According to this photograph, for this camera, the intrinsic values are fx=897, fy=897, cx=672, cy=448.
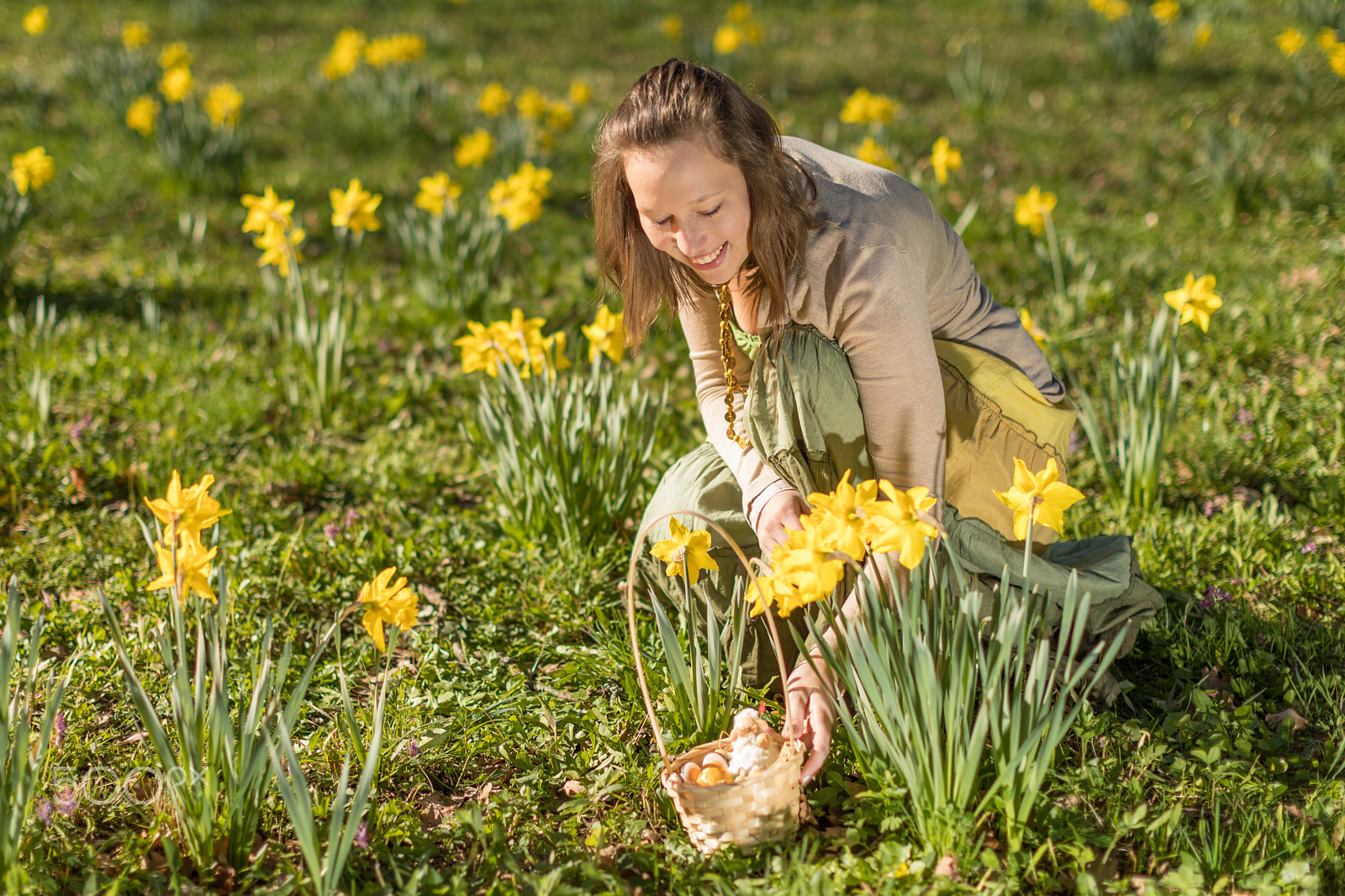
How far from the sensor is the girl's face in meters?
1.57

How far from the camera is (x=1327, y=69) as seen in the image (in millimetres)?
6035

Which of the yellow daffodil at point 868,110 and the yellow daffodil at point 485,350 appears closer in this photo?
the yellow daffodil at point 485,350

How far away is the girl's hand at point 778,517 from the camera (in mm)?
1839

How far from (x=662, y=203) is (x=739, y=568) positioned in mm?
830

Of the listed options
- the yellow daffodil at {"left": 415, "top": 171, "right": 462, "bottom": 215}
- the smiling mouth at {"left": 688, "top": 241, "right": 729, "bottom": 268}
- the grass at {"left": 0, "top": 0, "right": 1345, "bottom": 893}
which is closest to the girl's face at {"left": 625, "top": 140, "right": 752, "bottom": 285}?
the smiling mouth at {"left": 688, "top": 241, "right": 729, "bottom": 268}

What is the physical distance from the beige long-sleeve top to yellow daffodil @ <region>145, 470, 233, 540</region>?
1048 mm

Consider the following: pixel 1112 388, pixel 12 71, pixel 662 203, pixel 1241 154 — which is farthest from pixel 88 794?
pixel 12 71

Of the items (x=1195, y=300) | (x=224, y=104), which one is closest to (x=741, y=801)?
(x=1195, y=300)

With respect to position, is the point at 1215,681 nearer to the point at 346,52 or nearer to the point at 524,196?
the point at 524,196

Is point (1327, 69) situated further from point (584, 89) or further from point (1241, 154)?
point (584, 89)

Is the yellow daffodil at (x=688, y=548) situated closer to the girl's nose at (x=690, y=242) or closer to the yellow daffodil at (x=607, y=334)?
the girl's nose at (x=690, y=242)

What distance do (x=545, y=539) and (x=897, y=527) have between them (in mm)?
1469

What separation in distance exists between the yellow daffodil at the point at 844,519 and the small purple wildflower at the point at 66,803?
1471 mm

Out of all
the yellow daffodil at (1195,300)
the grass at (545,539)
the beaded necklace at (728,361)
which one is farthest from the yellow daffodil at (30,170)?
the yellow daffodil at (1195,300)
